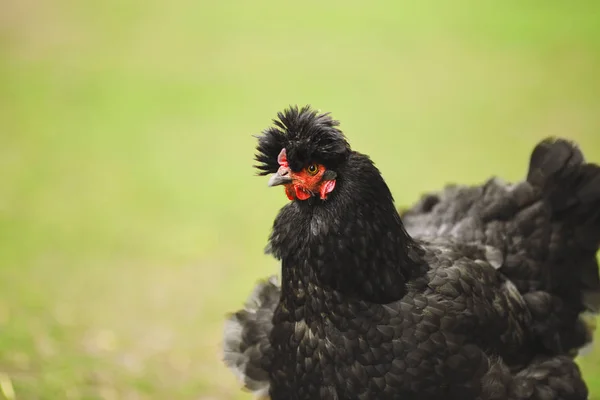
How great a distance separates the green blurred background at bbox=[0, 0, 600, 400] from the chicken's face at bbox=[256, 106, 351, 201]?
131cm

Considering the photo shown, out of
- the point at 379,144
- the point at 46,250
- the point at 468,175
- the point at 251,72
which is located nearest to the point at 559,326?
the point at 468,175

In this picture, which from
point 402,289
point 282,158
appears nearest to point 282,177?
point 282,158

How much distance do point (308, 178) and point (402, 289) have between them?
558 mm

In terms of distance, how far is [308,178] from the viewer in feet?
6.95

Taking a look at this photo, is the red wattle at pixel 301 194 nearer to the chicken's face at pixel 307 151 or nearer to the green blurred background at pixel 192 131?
the chicken's face at pixel 307 151

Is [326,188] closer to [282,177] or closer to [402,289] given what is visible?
[282,177]

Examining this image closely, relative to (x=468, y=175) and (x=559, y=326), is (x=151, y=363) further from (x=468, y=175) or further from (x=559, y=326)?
(x=468, y=175)

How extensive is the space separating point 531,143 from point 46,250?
13.2 ft

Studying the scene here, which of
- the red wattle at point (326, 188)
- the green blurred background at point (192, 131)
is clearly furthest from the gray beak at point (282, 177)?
the green blurred background at point (192, 131)

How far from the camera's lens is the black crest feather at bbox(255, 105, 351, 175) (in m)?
2.10

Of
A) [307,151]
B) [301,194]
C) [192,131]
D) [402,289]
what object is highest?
[192,131]

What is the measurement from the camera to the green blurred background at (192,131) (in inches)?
152

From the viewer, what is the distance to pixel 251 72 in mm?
6297

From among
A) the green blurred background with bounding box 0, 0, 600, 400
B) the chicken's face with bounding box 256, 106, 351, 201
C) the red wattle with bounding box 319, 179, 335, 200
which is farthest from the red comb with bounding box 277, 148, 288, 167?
the green blurred background with bounding box 0, 0, 600, 400
